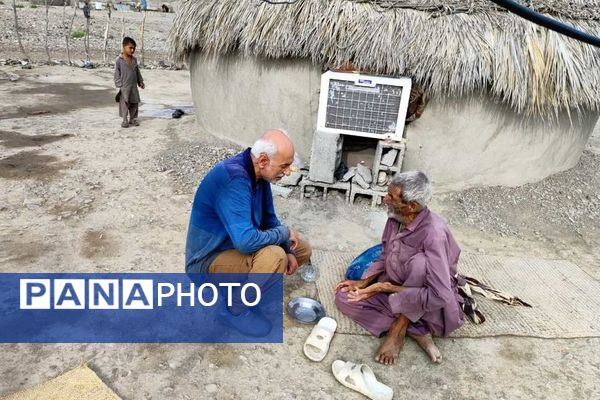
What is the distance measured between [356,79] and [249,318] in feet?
9.69

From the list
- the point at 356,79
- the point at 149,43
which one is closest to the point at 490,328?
the point at 356,79

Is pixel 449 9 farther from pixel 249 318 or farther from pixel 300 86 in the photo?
pixel 249 318

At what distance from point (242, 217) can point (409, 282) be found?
3.57 ft

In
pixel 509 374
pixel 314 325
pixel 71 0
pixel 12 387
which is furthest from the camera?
pixel 71 0

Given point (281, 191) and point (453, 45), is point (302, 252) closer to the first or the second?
point (281, 191)

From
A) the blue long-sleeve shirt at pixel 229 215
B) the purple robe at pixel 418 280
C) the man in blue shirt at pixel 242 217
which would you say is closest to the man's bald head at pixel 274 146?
the man in blue shirt at pixel 242 217

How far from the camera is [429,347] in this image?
2732 mm

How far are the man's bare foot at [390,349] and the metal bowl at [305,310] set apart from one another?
1.62ft

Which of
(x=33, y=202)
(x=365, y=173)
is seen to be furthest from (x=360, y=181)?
(x=33, y=202)

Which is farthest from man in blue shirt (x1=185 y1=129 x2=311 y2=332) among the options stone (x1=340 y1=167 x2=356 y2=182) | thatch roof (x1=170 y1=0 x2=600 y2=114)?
thatch roof (x1=170 y1=0 x2=600 y2=114)

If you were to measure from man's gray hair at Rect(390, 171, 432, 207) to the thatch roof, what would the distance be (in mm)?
2543

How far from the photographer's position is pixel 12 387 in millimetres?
2271

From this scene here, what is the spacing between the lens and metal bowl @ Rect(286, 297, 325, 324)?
9.78ft

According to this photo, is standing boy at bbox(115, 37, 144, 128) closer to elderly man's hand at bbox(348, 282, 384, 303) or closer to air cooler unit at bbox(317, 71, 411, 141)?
air cooler unit at bbox(317, 71, 411, 141)
